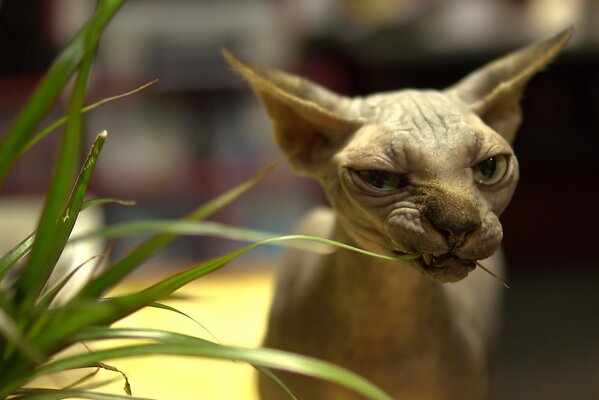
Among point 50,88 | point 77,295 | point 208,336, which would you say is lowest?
point 208,336

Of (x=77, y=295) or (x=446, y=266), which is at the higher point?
(x=77, y=295)

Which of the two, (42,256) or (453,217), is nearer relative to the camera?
(42,256)

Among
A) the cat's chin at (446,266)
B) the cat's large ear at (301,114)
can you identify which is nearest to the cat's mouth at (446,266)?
the cat's chin at (446,266)

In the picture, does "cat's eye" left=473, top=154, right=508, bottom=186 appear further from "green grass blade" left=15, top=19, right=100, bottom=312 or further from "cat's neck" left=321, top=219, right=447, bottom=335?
"green grass blade" left=15, top=19, right=100, bottom=312

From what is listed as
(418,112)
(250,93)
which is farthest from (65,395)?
(250,93)

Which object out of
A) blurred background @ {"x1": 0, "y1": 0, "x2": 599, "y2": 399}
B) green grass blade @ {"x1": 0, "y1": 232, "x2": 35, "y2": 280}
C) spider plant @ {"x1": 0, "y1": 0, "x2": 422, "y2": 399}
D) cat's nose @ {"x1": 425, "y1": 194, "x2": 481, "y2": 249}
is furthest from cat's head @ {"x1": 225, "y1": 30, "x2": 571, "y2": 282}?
blurred background @ {"x1": 0, "y1": 0, "x2": 599, "y2": 399}

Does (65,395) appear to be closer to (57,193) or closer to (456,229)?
(57,193)

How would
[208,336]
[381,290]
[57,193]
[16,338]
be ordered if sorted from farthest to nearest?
[208,336] < [381,290] < [57,193] < [16,338]
